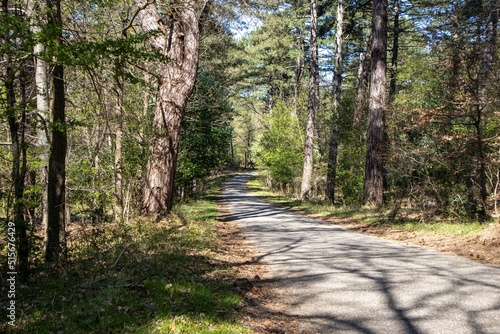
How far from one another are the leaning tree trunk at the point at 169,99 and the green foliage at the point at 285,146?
1501 cm

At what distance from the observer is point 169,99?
10.1m

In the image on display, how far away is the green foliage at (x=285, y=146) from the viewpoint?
24.7m

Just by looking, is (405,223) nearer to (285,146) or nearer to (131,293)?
(131,293)

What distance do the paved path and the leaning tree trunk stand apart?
3846mm

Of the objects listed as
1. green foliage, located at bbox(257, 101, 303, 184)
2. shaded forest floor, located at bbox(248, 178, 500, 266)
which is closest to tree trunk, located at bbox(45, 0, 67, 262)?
shaded forest floor, located at bbox(248, 178, 500, 266)

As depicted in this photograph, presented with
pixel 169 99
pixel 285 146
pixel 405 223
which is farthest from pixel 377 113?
pixel 285 146

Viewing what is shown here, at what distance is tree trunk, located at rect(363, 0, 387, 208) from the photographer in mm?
13031

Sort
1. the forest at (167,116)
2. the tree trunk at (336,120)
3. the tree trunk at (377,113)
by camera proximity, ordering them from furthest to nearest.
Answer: the tree trunk at (336,120)
the tree trunk at (377,113)
the forest at (167,116)

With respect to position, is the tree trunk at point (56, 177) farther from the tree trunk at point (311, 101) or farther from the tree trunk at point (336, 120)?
the tree trunk at point (311, 101)

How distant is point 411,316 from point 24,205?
541 centimetres

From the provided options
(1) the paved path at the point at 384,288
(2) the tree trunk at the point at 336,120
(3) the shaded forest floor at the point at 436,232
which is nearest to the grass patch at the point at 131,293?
(1) the paved path at the point at 384,288

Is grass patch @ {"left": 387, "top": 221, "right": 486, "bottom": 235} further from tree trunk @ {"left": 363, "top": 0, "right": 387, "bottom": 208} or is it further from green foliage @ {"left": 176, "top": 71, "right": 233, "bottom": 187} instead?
green foliage @ {"left": 176, "top": 71, "right": 233, "bottom": 187}

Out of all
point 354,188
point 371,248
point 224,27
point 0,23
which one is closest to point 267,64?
point 354,188

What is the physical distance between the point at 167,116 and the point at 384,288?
7.42 meters
